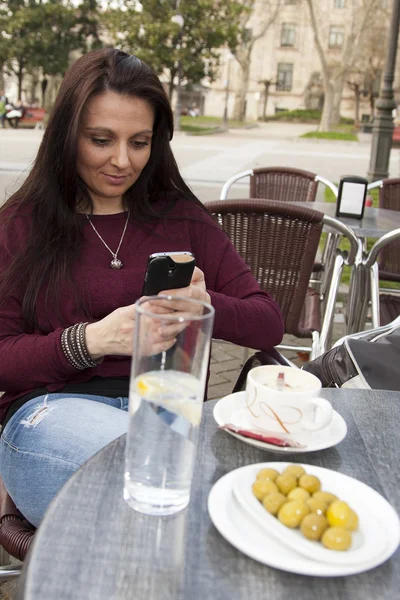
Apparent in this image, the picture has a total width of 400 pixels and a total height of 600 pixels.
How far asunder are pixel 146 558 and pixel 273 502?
0.17 m

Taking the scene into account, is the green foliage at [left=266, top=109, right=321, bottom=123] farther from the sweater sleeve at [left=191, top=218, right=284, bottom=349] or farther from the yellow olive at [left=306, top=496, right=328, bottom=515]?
the yellow olive at [left=306, top=496, right=328, bottom=515]

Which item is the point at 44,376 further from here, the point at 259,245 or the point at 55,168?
the point at 259,245

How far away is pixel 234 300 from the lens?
1.88m

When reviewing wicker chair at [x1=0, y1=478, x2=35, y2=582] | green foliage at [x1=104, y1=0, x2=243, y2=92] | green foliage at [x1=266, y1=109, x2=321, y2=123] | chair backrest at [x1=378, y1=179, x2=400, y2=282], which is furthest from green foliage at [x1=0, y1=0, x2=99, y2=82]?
wicker chair at [x1=0, y1=478, x2=35, y2=582]

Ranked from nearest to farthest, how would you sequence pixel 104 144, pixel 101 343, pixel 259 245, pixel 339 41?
pixel 101 343, pixel 104 144, pixel 259 245, pixel 339 41

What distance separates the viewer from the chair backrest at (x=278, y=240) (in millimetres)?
2762

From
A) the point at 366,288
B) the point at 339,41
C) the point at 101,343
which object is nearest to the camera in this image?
the point at 101,343

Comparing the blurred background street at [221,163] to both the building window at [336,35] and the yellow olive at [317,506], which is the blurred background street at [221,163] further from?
the building window at [336,35]

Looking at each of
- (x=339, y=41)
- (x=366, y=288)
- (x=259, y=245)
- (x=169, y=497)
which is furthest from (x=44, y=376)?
(x=339, y=41)

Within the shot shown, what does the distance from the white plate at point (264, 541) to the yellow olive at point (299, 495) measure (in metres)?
0.06

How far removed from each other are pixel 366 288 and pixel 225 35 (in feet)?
94.3

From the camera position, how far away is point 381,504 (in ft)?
3.19

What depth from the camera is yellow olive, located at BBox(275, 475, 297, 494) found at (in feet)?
3.12

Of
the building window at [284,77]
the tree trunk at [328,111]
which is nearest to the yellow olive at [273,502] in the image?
the tree trunk at [328,111]
